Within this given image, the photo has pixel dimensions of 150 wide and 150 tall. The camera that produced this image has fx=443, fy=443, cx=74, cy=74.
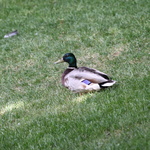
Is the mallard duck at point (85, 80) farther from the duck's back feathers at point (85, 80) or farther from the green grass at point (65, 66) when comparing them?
the green grass at point (65, 66)

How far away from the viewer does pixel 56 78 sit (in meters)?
8.23

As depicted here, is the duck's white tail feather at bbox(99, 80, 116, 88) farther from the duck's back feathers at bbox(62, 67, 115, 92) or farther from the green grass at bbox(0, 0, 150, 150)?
the green grass at bbox(0, 0, 150, 150)

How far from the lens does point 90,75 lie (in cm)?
688

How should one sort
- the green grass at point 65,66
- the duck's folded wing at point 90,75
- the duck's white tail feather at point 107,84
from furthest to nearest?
the duck's folded wing at point 90,75
the duck's white tail feather at point 107,84
the green grass at point 65,66

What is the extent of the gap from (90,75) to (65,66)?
2.09 metres

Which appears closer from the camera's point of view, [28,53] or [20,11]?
[28,53]

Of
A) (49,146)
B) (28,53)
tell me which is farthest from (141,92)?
(28,53)

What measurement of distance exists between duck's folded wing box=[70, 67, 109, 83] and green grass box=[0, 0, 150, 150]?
0.71 ft

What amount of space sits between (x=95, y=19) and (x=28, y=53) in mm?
2298

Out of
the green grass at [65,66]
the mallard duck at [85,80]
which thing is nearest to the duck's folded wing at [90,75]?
the mallard duck at [85,80]

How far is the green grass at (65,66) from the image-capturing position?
532cm

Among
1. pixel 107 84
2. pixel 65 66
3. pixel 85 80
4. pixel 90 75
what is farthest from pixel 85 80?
pixel 65 66

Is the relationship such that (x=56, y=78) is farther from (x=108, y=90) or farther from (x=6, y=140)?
(x=6, y=140)

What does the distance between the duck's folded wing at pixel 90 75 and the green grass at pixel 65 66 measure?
216 mm
